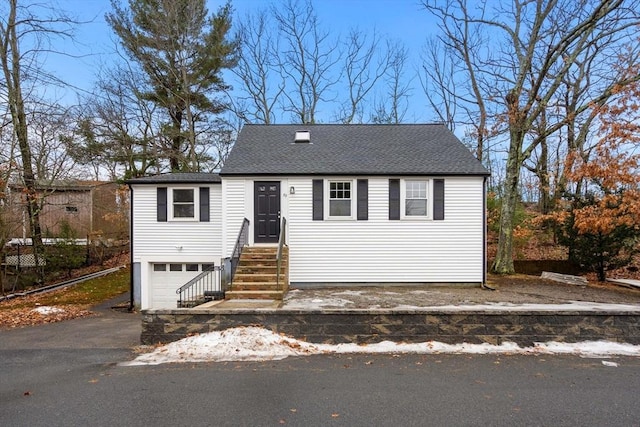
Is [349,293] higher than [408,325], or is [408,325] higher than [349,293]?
[408,325]

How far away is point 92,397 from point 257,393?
1897mm

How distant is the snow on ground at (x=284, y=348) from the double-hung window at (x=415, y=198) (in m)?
5.66

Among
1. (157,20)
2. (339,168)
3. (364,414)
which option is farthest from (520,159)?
(157,20)

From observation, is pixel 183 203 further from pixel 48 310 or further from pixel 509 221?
pixel 509 221

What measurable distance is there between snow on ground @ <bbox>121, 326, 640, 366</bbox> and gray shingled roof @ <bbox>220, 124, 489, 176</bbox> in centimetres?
602

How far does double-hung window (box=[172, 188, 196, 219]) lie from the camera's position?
1251 centimetres

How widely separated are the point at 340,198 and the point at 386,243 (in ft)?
6.53

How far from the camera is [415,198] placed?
11289mm

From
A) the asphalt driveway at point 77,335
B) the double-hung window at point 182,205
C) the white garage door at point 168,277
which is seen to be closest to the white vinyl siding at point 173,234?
the double-hung window at point 182,205

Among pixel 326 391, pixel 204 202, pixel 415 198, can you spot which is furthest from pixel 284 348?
pixel 204 202

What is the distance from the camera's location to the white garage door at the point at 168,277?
12805mm

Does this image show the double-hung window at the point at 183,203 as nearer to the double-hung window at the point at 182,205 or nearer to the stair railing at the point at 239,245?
the double-hung window at the point at 182,205

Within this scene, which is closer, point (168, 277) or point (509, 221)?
point (168, 277)

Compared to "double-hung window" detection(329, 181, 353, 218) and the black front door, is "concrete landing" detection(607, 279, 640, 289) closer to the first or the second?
"double-hung window" detection(329, 181, 353, 218)
